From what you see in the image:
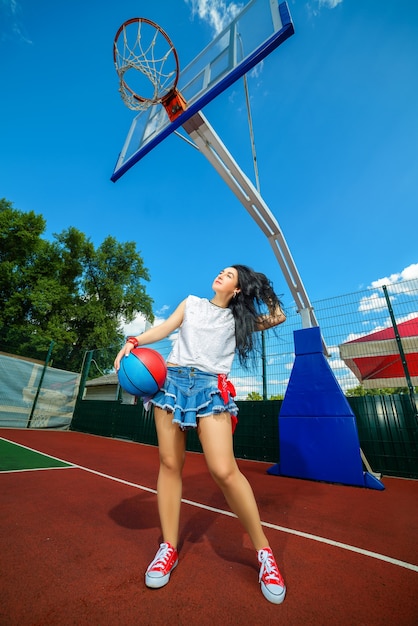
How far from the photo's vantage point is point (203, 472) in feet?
15.6

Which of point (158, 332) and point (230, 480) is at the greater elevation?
point (158, 332)

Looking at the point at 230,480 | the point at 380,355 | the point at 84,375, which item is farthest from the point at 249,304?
the point at 84,375

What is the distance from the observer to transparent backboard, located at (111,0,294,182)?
297 cm

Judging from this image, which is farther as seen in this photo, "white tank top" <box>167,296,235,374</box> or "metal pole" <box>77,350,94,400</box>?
"metal pole" <box>77,350,94,400</box>

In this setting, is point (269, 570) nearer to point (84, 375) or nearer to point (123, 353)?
point (123, 353)

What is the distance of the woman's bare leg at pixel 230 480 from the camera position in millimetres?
1442

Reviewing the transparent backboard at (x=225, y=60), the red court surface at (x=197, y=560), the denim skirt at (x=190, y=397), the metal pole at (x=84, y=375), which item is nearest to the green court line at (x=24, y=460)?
Answer: the red court surface at (x=197, y=560)

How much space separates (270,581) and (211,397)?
0.92 metres

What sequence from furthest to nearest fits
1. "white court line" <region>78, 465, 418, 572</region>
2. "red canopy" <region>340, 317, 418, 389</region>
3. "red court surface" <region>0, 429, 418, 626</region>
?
"red canopy" <region>340, 317, 418, 389</region> → "white court line" <region>78, 465, 418, 572</region> → "red court surface" <region>0, 429, 418, 626</region>

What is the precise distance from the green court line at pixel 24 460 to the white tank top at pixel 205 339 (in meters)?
3.69

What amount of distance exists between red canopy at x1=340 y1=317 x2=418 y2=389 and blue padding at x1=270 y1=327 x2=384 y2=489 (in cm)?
113

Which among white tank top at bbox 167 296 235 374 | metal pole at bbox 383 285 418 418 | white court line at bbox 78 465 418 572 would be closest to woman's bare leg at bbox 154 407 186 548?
white tank top at bbox 167 296 235 374

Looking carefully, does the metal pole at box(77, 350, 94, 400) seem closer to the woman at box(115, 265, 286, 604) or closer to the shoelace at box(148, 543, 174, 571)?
the woman at box(115, 265, 286, 604)

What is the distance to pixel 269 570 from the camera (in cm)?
139
